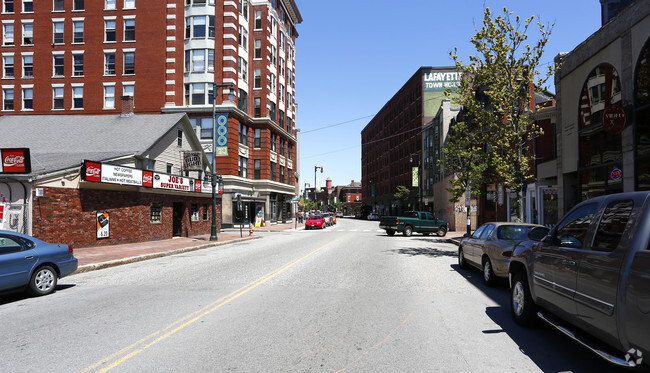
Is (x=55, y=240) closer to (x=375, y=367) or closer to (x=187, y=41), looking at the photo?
(x=375, y=367)

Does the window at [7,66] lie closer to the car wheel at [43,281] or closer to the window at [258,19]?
the window at [258,19]

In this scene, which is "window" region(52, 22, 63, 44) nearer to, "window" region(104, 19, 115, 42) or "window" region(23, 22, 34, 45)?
"window" region(23, 22, 34, 45)

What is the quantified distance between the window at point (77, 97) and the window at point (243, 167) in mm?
16234

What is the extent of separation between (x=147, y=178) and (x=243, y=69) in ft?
84.3

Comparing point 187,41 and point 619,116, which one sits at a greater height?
point 187,41

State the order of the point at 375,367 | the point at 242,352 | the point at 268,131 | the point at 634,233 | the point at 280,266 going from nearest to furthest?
the point at 634,233 < the point at 375,367 < the point at 242,352 < the point at 280,266 < the point at 268,131

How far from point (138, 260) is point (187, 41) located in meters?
31.7

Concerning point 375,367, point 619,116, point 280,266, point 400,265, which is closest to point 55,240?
point 280,266

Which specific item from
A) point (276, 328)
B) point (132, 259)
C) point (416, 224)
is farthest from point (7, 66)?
point (276, 328)

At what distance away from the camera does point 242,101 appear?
44906 millimetres

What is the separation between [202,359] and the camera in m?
4.80

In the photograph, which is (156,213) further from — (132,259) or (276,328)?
(276,328)

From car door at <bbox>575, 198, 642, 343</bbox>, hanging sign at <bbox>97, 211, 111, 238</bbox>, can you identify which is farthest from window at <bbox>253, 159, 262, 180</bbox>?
car door at <bbox>575, 198, 642, 343</bbox>

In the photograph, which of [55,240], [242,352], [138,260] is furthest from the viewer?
[55,240]
